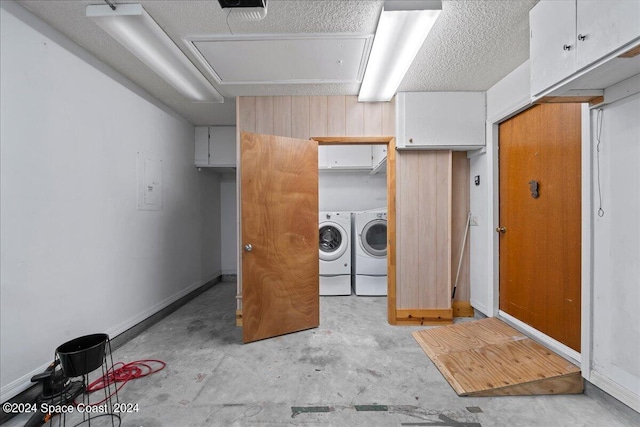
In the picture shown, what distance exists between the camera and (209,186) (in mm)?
3857

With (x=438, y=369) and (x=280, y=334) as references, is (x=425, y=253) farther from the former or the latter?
(x=280, y=334)

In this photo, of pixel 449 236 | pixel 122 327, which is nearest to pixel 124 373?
pixel 122 327

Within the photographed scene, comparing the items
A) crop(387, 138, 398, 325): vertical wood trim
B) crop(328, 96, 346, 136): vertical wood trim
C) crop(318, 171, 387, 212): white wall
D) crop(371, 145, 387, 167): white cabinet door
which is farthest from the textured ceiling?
crop(318, 171, 387, 212): white wall

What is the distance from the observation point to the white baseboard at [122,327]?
1374 millimetres

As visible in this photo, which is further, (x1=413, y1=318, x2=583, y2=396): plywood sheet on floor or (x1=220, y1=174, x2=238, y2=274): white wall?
(x1=220, y1=174, x2=238, y2=274): white wall

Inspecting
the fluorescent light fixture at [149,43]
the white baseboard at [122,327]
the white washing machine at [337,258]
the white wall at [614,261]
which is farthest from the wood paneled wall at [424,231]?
the white baseboard at [122,327]

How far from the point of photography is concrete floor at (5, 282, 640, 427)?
1358 millimetres

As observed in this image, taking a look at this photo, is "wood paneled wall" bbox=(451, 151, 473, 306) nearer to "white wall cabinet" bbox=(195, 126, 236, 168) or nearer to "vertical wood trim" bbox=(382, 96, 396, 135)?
"vertical wood trim" bbox=(382, 96, 396, 135)

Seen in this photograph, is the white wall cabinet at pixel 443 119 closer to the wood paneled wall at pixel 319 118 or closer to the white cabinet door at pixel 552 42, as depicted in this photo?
the wood paneled wall at pixel 319 118

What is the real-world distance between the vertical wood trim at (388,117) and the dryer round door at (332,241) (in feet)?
4.38

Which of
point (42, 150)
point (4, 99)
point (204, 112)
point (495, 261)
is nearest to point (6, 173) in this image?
point (42, 150)

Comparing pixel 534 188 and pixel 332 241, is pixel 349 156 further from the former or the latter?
pixel 534 188

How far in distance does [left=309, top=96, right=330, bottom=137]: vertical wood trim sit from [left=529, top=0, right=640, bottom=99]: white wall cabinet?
5.24 ft

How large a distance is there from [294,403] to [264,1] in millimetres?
2187
